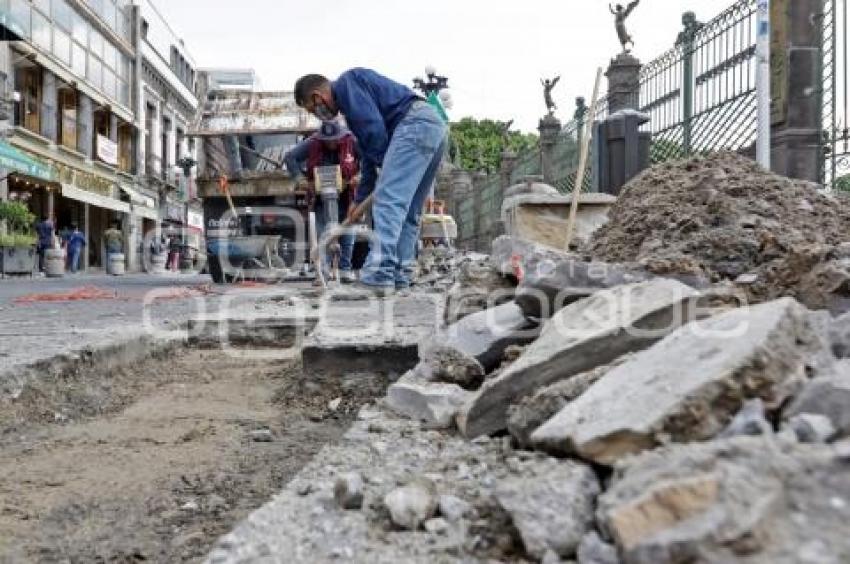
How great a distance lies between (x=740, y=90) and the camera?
21.4 ft

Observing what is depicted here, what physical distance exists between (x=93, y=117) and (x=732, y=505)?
30.1m

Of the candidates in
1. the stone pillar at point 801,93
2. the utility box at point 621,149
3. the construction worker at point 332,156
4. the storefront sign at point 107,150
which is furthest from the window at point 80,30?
the stone pillar at point 801,93

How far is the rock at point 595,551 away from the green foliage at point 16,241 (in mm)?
17098

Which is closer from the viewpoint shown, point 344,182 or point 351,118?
point 351,118

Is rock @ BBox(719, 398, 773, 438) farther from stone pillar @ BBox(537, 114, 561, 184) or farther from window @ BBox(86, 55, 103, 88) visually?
window @ BBox(86, 55, 103, 88)

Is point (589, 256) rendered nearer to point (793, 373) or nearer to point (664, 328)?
point (664, 328)

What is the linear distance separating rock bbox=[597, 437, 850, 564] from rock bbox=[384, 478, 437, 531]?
0.96 ft

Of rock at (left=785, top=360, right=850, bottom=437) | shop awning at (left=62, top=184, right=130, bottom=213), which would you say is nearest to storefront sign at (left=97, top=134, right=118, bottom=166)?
shop awning at (left=62, top=184, right=130, bottom=213)

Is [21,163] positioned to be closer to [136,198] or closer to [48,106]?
[48,106]

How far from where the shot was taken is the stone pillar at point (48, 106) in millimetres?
23078

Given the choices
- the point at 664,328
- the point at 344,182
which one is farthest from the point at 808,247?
the point at 344,182

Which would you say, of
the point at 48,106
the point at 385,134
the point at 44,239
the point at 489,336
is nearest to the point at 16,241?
the point at 44,239

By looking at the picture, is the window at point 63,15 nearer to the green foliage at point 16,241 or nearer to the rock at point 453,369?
the green foliage at point 16,241

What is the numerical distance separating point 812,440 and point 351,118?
3.98m
